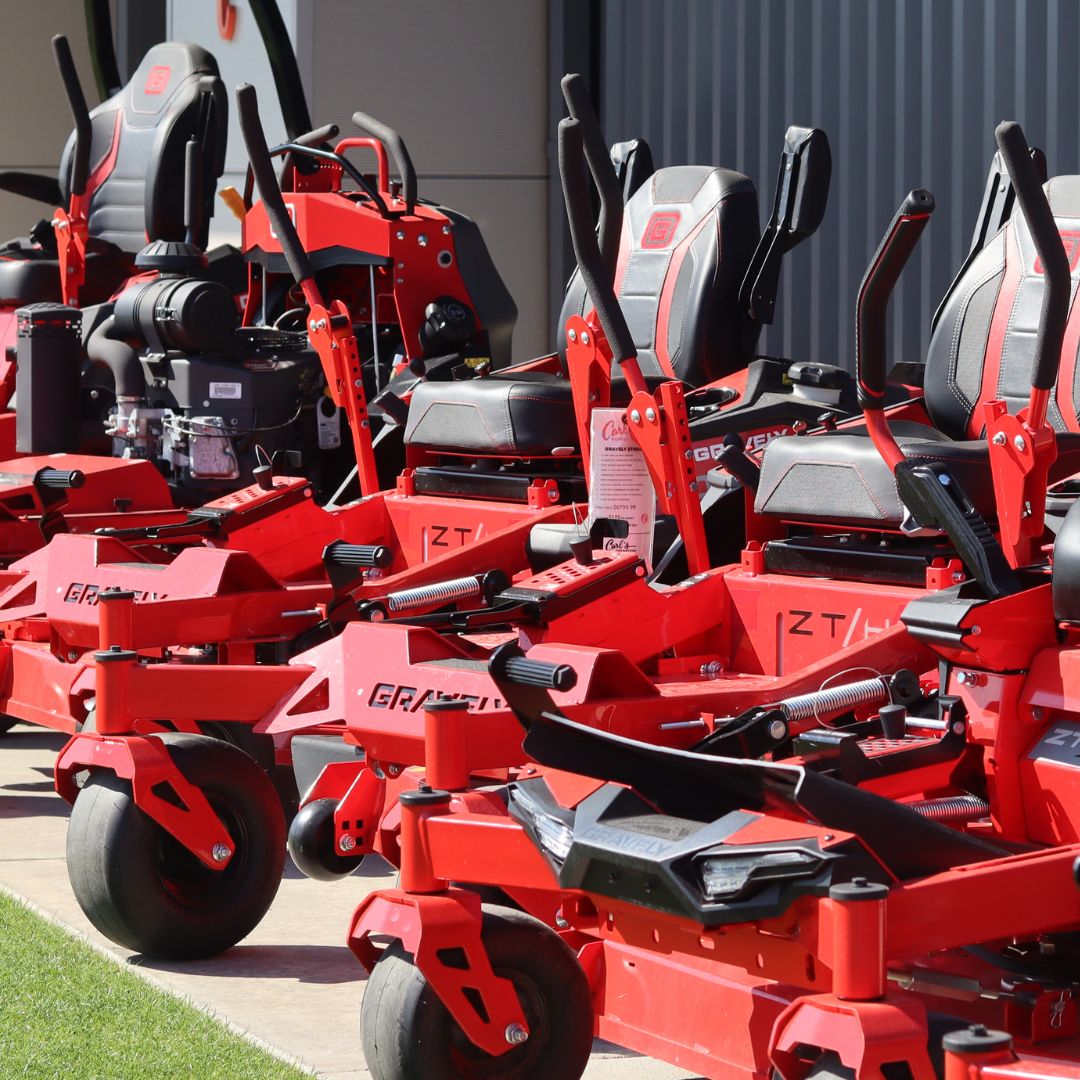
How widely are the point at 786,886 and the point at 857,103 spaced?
279 inches

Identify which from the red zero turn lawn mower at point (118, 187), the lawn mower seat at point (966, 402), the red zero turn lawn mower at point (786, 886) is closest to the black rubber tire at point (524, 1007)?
the red zero turn lawn mower at point (786, 886)

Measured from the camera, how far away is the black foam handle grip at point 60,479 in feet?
20.4

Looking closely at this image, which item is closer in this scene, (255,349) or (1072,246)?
(1072,246)

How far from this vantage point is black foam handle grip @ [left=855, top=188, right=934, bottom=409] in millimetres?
3793

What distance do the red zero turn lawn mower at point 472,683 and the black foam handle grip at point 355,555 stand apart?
24 cm

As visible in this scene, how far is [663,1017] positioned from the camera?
3.00 metres

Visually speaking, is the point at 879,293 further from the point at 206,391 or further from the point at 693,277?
the point at 206,391

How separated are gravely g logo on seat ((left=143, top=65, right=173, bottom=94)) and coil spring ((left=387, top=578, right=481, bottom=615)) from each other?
Answer: 457 centimetres

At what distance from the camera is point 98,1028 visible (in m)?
3.75

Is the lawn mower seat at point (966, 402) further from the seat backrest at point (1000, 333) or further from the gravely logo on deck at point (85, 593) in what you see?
the gravely logo on deck at point (85, 593)

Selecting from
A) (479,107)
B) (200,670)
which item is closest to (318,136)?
(200,670)

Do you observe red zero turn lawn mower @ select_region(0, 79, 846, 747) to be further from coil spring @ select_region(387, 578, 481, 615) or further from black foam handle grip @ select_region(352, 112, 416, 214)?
black foam handle grip @ select_region(352, 112, 416, 214)

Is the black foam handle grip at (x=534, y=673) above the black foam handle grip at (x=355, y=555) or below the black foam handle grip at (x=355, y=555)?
above

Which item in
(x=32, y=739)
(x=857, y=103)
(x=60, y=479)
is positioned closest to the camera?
(x=60, y=479)
